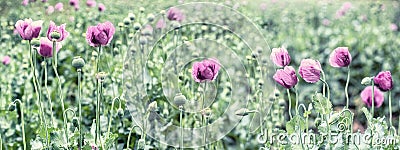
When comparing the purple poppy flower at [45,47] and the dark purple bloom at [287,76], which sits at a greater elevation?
the purple poppy flower at [45,47]

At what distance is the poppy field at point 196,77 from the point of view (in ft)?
4.03

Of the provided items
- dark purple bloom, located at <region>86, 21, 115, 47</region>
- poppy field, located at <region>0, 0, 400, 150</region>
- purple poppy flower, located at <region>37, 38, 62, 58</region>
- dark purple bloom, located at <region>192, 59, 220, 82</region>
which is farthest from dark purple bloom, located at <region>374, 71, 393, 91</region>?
purple poppy flower, located at <region>37, 38, 62, 58</region>

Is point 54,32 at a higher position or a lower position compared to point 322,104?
higher

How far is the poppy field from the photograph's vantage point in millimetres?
1229

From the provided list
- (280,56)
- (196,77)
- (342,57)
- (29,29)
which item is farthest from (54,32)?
(342,57)

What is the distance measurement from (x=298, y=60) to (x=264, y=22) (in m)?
0.30

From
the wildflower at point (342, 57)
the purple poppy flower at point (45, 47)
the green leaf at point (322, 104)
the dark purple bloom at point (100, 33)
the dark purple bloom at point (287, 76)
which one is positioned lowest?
the green leaf at point (322, 104)

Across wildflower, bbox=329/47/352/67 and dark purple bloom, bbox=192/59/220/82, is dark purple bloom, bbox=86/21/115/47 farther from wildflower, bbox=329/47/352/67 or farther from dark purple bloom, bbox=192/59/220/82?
wildflower, bbox=329/47/352/67

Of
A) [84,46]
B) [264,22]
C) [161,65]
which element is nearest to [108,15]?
[84,46]

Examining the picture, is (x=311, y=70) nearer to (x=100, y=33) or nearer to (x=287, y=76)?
(x=287, y=76)

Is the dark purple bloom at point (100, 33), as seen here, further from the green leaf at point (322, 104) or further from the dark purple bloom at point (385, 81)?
the dark purple bloom at point (385, 81)

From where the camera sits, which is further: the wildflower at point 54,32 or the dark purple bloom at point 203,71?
the dark purple bloom at point 203,71

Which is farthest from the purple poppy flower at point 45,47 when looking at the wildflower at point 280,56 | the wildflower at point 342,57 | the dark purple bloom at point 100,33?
the wildflower at point 342,57

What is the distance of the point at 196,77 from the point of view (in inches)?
50.8
